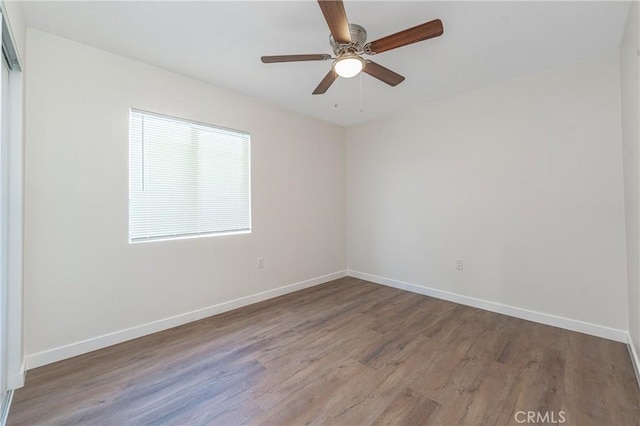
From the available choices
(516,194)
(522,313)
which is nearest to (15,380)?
(522,313)

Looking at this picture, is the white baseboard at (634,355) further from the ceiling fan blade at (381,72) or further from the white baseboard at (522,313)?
the ceiling fan blade at (381,72)

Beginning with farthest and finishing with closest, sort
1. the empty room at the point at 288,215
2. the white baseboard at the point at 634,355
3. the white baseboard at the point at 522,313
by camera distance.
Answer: the white baseboard at the point at 522,313, the white baseboard at the point at 634,355, the empty room at the point at 288,215

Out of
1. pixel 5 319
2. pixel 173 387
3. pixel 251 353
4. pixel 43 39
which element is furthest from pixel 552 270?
pixel 43 39

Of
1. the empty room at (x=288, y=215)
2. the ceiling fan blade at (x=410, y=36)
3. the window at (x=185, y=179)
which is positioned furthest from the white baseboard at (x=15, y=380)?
the ceiling fan blade at (x=410, y=36)

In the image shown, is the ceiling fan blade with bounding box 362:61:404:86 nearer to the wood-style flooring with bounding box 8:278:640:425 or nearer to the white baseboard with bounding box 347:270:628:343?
the wood-style flooring with bounding box 8:278:640:425

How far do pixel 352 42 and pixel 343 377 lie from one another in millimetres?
2302

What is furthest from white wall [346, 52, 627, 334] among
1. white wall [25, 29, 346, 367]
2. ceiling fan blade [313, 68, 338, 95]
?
white wall [25, 29, 346, 367]

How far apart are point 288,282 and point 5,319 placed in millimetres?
2541

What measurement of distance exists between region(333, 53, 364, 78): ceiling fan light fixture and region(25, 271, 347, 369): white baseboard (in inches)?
103

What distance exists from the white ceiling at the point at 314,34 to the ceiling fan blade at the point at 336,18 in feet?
1.05

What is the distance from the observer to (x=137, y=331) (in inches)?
95.9

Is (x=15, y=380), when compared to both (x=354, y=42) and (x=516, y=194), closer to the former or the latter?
(x=354, y=42)

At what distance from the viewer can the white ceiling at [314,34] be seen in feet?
5.92

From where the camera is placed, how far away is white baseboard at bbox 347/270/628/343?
234cm
